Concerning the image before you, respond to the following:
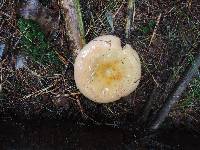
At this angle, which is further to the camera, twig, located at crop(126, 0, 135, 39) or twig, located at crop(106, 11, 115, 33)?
twig, located at crop(106, 11, 115, 33)

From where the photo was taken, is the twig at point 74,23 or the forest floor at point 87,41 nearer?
the twig at point 74,23

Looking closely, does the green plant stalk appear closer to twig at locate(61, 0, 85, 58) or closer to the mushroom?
twig at locate(61, 0, 85, 58)

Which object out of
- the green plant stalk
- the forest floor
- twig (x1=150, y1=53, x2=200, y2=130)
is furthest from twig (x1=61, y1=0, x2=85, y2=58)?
twig (x1=150, y1=53, x2=200, y2=130)

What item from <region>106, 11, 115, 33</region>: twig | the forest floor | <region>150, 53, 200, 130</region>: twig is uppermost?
<region>106, 11, 115, 33</region>: twig

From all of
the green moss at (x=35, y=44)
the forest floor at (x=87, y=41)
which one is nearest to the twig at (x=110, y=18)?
the forest floor at (x=87, y=41)

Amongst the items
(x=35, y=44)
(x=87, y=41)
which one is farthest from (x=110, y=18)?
(x=35, y=44)

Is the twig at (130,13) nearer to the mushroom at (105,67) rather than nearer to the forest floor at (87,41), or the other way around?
the forest floor at (87,41)

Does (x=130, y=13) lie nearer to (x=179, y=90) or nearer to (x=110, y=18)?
(x=110, y=18)
